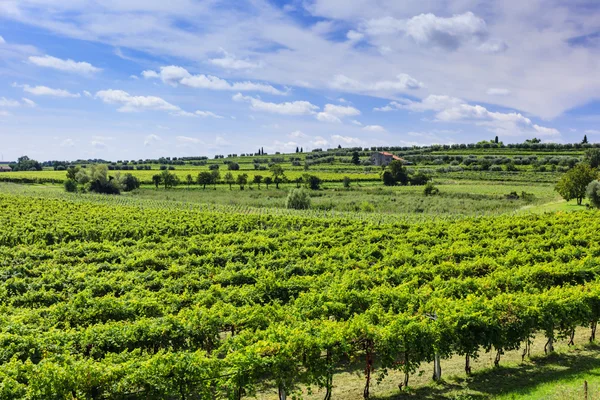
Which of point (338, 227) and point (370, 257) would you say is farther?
point (338, 227)

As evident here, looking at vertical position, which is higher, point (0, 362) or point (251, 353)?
point (251, 353)

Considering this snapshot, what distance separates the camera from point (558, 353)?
53.2 feet

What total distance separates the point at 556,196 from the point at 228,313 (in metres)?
80.5

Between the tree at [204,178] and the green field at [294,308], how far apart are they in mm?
65937

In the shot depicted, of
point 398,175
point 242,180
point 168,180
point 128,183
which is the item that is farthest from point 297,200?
point 128,183

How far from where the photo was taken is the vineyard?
1204cm

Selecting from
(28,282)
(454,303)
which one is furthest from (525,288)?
(28,282)


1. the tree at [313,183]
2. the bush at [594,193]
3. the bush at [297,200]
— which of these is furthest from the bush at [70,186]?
the bush at [594,193]

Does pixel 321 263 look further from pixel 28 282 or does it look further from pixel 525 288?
pixel 28 282

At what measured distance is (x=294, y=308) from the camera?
17875 mm

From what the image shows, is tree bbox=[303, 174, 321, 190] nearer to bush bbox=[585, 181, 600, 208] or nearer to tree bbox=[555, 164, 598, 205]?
tree bbox=[555, 164, 598, 205]

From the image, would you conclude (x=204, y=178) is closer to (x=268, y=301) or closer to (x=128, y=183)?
(x=128, y=183)

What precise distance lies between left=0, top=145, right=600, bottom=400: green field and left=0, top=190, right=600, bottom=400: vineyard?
0.08 m

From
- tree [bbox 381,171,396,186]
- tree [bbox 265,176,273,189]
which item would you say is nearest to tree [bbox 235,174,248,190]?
tree [bbox 265,176,273,189]
